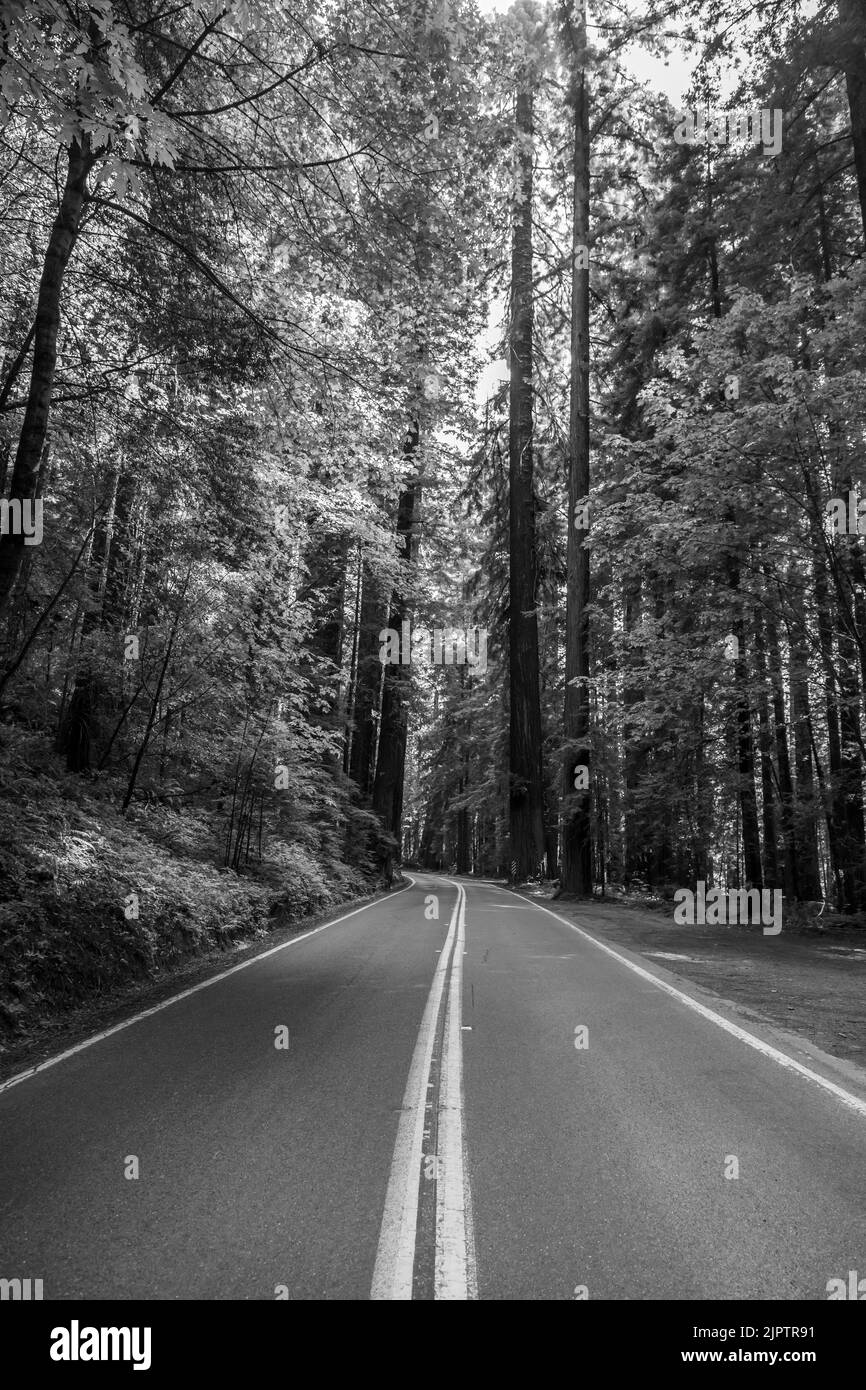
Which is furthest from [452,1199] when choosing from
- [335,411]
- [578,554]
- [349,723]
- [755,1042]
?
[578,554]

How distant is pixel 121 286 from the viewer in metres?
7.57

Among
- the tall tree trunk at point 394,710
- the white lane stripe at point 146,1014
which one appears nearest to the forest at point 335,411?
the white lane stripe at point 146,1014

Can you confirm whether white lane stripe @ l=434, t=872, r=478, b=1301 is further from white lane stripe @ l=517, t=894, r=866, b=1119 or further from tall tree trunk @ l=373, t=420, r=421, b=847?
tall tree trunk @ l=373, t=420, r=421, b=847

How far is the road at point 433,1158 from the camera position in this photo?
2771 millimetres

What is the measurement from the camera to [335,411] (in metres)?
8.15

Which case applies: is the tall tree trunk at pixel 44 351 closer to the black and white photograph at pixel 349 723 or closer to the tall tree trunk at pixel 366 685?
the black and white photograph at pixel 349 723

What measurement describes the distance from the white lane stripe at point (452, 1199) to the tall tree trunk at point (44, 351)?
5744mm

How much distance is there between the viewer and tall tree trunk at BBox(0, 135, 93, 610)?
21.9 ft

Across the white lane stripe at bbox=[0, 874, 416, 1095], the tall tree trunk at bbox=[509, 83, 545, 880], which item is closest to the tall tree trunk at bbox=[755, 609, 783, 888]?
the tall tree trunk at bbox=[509, 83, 545, 880]

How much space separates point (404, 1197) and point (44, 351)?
294 inches
